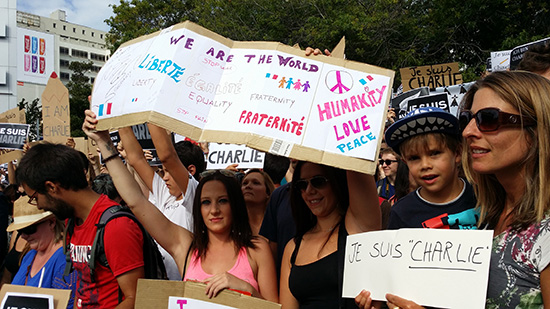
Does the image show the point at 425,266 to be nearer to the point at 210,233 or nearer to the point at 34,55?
the point at 210,233

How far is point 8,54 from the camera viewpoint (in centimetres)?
7056

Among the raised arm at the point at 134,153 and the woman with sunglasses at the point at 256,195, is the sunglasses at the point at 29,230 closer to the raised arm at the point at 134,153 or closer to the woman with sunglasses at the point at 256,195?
the raised arm at the point at 134,153

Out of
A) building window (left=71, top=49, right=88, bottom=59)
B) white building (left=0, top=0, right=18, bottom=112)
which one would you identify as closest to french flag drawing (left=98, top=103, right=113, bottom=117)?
white building (left=0, top=0, right=18, bottom=112)

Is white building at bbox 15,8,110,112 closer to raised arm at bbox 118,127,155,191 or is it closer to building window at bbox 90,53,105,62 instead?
building window at bbox 90,53,105,62

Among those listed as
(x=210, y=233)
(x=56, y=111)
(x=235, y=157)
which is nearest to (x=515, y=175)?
(x=210, y=233)

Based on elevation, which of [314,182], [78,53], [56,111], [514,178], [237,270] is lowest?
[237,270]

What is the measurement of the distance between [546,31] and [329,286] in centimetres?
1425

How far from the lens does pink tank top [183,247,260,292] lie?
2.97 metres

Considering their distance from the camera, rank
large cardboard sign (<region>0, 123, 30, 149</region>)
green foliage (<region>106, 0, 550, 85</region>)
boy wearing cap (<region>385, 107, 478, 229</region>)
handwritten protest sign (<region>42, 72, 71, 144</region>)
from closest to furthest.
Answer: boy wearing cap (<region>385, 107, 478, 229</region>)
handwritten protest sign (<region>42, 72, 71, 144</region>)
large cardboard sign (<region>0, 123, 30, 149</region>)
green foliage (<region>106, 0, 550, 85</region>)

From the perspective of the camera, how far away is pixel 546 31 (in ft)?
46.5

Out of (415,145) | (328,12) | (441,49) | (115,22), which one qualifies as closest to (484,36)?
(441,49)

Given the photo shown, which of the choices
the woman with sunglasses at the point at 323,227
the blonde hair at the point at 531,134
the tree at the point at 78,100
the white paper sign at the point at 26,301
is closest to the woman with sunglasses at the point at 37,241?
the white paper sign at the point at 26,301

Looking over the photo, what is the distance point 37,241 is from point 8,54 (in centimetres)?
7691

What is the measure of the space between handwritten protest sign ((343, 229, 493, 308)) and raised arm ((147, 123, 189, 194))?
1885 mm
